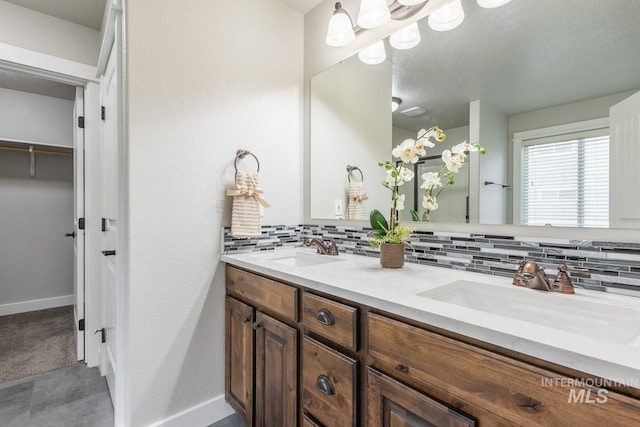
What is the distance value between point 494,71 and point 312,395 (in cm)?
143

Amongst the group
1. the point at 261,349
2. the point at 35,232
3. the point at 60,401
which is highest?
the point at 35,232

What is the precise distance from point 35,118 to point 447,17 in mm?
4018

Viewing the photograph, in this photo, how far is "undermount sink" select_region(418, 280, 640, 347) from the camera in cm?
78

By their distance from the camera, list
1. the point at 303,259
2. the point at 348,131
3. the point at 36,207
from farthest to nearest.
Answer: the point at 36,207
the point at 348,131
the point at 303,259

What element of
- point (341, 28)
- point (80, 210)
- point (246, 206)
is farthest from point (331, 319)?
point (80, 210)

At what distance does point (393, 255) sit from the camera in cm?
131

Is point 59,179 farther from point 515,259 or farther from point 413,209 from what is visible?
point 515,259

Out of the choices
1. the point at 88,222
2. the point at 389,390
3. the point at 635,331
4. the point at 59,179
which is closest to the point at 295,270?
the point at 389,390

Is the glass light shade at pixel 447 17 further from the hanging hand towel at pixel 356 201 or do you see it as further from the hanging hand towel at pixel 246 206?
the hanging hand towel at pixel 246 206

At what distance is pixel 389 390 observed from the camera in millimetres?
825

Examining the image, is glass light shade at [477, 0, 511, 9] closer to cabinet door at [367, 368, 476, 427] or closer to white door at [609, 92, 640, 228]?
white door at [609, 92, 640, 228]

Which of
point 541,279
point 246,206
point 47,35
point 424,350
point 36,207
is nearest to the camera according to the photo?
point 424,350

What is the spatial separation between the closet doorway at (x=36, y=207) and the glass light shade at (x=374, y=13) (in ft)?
9.00

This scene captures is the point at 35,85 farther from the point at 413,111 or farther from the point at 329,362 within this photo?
the point at 329,362
